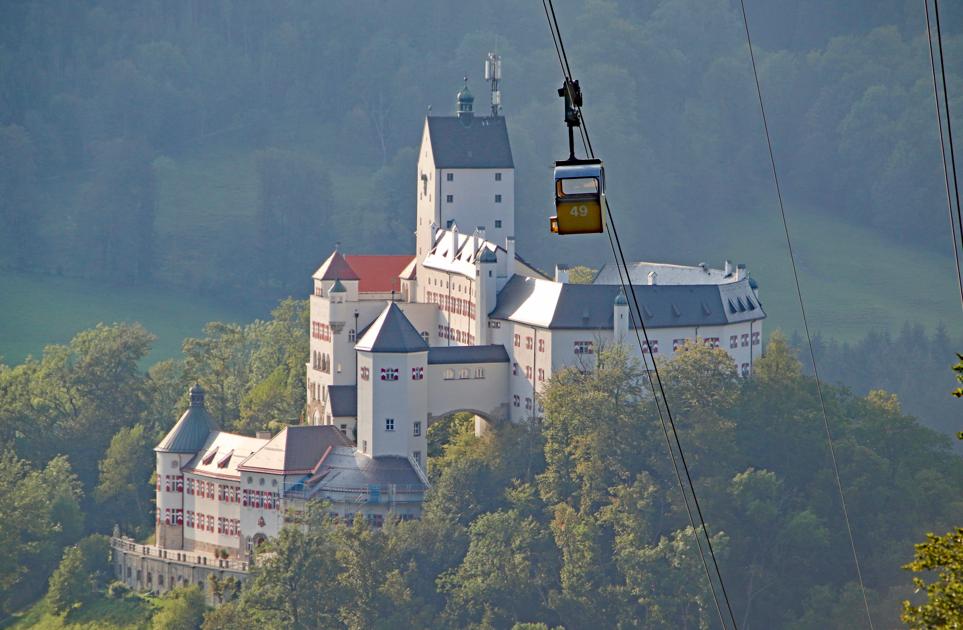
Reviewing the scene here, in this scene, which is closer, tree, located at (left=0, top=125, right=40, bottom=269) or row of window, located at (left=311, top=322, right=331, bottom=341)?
row of window, located at (left=311, top=322, right=331, bottom=341)

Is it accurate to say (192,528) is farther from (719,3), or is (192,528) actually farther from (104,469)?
(719,3)

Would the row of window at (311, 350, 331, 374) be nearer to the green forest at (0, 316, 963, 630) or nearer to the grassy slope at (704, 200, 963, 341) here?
the green forest at (0, 316, 963, 630)

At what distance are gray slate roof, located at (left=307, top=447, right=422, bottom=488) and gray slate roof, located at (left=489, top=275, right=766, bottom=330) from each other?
878 centimetres

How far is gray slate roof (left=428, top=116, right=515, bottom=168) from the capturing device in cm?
8300

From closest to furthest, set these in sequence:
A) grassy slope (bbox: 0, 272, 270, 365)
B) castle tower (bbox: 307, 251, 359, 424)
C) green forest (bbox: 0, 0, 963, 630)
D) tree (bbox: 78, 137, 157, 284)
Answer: green forest (bbox: 0, 0, 963, 630) → castle tower (bbox: 307, 251, 359, 424) → grassy slope (bbox: 0, 272, 270, 365) → tree (bbox: 78, 137, 157, 284)

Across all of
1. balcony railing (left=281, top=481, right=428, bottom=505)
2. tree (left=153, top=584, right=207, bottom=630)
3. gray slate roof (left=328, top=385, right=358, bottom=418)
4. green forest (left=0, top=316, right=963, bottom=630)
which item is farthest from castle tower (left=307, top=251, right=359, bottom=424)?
tree (left=153, top=584, right=207, bottom=630)

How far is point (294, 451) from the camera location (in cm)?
6856

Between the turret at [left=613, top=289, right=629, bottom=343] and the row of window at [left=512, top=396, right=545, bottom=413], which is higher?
the turret at [left=613, top=289, right=629, bottom=343]

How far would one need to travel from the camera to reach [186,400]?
9575cm

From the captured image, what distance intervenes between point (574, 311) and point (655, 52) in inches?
4482

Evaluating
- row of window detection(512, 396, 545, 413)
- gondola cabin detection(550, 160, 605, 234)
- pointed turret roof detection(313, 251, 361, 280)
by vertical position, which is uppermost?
pointed turret roof detection(313, 251, 361, 280)

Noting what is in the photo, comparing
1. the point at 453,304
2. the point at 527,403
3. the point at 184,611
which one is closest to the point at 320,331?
the point at 453,304

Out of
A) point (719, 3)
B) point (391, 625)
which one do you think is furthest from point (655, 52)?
point (391, 625)

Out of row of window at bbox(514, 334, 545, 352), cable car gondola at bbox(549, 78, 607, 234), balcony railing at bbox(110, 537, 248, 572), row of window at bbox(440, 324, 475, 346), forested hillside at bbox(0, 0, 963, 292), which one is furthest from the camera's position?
forested hillside at bbox(0, 0, 963, 292)
